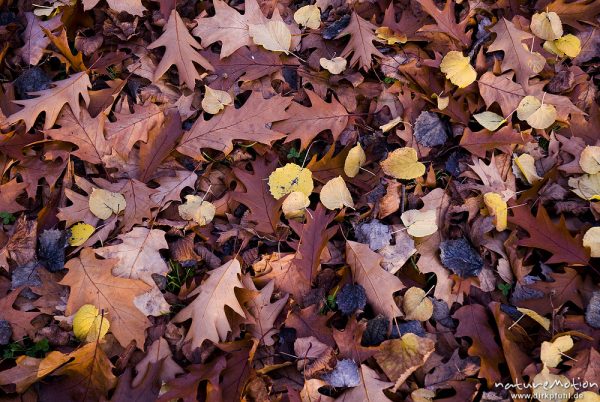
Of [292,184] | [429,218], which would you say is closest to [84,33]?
[292,184]

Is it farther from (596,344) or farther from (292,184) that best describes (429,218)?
(596,344)

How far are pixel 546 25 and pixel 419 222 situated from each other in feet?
3.39

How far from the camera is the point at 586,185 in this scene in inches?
76.5

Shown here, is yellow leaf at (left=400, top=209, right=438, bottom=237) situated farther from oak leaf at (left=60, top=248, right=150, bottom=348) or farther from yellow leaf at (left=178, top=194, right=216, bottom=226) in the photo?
oak leaf at (left=60, top=248, right=150, bottom=348)

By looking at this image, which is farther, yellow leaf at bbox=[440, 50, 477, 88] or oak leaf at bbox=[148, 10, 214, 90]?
oak leaf at bbox=[148, 10, 214, 90]

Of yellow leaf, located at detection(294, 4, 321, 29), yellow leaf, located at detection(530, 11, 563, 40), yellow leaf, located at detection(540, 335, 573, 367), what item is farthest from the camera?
yellow leaf, located at detection(294, 4, 321, 29)

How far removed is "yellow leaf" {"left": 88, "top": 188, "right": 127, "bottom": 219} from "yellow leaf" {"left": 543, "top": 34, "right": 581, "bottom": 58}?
188 centimetres

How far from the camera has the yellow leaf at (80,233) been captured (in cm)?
199

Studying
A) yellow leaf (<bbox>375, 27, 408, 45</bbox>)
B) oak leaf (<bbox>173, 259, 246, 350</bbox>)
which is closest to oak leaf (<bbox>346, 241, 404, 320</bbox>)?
oak leaf (<bbox>173, 259, 246, 350</bbox>)

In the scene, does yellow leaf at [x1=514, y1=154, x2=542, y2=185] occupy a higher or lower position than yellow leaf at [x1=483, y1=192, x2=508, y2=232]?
higher

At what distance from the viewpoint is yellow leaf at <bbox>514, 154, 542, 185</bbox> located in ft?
6.53

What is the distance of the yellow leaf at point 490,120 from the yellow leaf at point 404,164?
310 millimetres

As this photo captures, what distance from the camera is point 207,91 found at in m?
2.14

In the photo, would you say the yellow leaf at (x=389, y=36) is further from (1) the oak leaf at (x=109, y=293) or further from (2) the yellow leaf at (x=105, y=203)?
(1) the oak leaf at (x=109, y=293)
